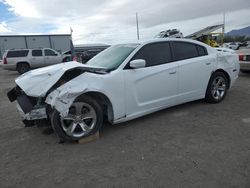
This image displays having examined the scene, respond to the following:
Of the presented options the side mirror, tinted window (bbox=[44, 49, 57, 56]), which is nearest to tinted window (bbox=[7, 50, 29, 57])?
tinted window (bbox=[44, 49, 57, 56])

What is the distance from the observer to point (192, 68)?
15.2 ft

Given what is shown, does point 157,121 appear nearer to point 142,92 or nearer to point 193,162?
point 142,92

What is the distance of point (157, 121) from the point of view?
4.29 meters

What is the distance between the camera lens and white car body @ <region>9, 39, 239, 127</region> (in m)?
3.29

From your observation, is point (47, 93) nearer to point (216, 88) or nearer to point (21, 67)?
point (216, 88)

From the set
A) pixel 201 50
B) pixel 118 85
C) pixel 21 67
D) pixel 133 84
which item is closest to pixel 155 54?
pixel 133 84

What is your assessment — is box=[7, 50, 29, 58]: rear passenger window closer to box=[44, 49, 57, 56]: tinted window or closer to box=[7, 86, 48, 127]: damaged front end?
box=[44, 49, 57, 56]: tinted window

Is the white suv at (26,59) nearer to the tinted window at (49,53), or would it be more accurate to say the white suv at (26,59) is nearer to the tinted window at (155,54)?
the tinted window at (49,53)

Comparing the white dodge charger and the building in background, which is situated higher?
the building in background

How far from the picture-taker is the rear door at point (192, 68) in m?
4.53

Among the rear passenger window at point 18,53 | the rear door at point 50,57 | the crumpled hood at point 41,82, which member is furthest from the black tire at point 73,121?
the rear door at point 50,57

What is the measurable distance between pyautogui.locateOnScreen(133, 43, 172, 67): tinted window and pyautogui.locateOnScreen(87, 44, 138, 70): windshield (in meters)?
0.21

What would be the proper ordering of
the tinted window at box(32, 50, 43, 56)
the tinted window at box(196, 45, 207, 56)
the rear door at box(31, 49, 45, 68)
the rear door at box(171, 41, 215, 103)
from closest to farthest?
the rear door at box(171, 41, 215, 103), the tinted window at box(196, 45, 207, 56), the rear door at box(31, 49, 45, 68), the tinted window at box(32, 50, 43, 56)

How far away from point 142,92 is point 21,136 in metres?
2.32
